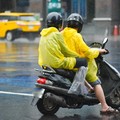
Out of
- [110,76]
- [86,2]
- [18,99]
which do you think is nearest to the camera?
[110,76]

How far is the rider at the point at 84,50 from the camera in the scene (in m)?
7.60

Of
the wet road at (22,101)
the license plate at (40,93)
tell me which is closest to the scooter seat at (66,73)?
the license plate at (40,93)

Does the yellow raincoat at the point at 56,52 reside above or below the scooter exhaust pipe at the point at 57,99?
above

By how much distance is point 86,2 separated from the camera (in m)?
45.0

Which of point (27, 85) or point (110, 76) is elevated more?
point (110, 76)

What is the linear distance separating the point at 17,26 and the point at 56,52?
23.7 meters

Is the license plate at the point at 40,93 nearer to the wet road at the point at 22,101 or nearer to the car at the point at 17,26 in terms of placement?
the wet road at the point at 22,101

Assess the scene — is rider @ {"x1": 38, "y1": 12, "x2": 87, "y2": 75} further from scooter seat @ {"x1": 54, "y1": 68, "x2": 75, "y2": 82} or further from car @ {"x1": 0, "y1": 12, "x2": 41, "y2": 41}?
car @ {"x1": 0, "y1": 12, "x2": 41, "y2": 41}

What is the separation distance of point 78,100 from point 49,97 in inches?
18.8

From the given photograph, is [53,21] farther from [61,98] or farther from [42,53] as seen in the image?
[61,98]

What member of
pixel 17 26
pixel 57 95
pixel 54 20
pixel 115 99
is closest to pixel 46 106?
pixel 57 95

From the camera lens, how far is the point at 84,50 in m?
7.59

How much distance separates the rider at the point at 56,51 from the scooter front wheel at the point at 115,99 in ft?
2.73

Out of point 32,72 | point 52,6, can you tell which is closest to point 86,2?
point 52,6
